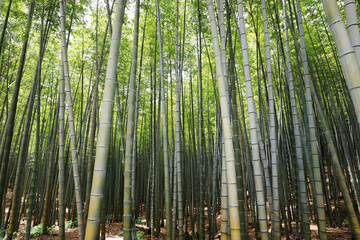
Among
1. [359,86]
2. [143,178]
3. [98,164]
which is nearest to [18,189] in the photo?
[98,164]

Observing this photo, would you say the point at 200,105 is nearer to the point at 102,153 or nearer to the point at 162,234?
the point at 102,153

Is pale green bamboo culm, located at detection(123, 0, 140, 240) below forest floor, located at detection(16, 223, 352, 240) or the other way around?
the other way around

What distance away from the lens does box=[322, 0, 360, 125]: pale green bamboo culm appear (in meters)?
0.94

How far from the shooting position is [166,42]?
5.01 metres

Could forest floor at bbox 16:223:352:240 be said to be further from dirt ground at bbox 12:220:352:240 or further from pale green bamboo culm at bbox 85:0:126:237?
pale green bamboo culm at bbox 85:0:126:237

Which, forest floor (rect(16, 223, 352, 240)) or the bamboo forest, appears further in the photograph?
forest floor (rect(16, 223, 352, 240))

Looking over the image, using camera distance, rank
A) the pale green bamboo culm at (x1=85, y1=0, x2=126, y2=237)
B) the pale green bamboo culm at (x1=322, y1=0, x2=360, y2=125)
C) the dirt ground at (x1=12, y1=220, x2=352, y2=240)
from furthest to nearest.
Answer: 1. the dirt ground at (x1=12, y1=220, x2=352, y2=240)
2. the pale green bamboo culm at (x1=85, y1=0, x2=126, y2=237)
3. the pale green bamboo culm at (x1=322, y1=0, x2=360, y2=125)

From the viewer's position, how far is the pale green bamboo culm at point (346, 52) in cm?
94

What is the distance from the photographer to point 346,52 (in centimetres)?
96

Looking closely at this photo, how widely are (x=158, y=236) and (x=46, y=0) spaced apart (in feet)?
17.8

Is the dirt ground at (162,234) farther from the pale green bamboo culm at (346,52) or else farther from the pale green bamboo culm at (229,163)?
the pale green bamboo culm at (346,52)

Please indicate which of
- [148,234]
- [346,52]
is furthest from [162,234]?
[346,52]

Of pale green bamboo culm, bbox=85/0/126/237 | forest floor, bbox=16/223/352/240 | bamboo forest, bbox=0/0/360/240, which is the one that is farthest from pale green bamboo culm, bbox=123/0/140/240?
forest floor, bbox=16/223/352/240

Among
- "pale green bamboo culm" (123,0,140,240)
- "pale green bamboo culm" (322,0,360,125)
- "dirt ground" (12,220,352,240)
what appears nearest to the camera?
"pale green bamboo culm" (322,0,360,125)
